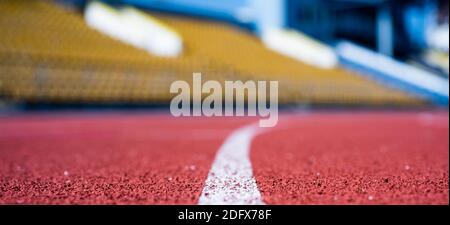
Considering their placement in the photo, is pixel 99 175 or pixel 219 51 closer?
pixel 99 175

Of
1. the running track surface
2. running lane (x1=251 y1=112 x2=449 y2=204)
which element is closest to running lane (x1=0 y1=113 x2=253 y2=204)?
the running track surface

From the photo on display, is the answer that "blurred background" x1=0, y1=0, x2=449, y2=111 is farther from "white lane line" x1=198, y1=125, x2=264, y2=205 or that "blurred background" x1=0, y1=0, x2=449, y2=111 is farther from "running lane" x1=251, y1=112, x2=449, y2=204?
"white lane line" x1=198, y1=125, x2=264, y2=205

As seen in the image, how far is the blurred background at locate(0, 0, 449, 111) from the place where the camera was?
7.69m

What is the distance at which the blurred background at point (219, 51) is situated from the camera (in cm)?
769

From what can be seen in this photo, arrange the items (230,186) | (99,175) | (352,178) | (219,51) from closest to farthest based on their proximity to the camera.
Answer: (230,186) < (352,178) < (99,175) < (219,51)

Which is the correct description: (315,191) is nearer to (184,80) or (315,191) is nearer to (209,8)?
(184,80)

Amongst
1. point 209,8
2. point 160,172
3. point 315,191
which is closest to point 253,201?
point 315,191

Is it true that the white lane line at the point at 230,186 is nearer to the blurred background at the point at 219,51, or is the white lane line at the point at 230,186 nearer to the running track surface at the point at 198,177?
the running track surface at the point at 198,177

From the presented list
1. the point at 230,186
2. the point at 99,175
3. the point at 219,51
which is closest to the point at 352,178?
the point at 230,186

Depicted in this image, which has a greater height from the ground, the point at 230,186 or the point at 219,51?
the point at 219,51

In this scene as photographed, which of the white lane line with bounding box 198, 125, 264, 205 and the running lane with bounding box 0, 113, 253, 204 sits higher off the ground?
the white lane line with bounding box 198, 125, 264, 205

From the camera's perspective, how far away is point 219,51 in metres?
12.4

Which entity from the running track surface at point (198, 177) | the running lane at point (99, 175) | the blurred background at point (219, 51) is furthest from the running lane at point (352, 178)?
the blurred background at point (219, 51)

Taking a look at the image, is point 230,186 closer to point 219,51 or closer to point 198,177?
point 198,177
